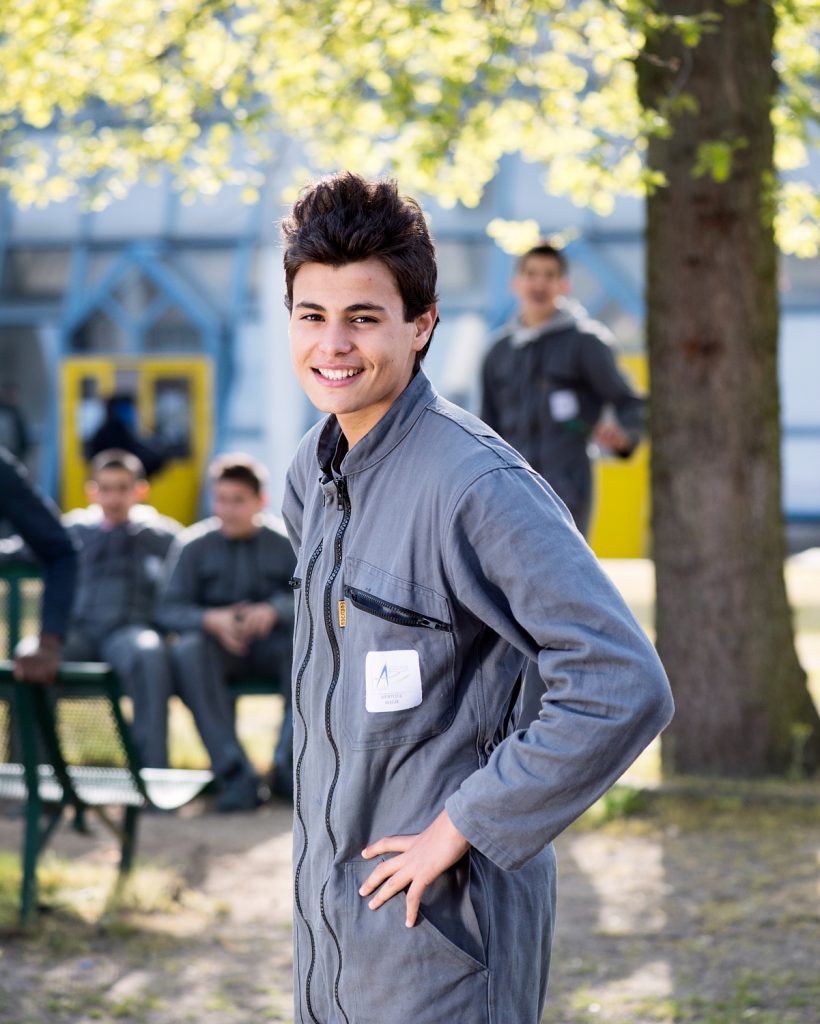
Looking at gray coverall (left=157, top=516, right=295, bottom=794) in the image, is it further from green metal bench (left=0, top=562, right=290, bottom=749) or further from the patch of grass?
the patch of grass

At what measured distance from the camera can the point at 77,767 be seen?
6.18 metres

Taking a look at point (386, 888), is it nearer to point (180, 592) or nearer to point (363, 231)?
point (363, 231)

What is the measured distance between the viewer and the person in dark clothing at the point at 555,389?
22.9ft

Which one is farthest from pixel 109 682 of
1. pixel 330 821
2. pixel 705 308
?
pixel 330 821

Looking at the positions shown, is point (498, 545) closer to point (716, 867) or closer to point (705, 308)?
point (716, 867)

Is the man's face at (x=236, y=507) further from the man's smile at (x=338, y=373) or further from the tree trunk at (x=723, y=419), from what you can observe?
the man's smile at (x=338, y=373)

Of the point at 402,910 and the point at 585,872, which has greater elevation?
the point at 402,910

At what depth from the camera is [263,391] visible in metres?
23.5

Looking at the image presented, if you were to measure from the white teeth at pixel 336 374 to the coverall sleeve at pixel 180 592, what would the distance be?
19.1 feet

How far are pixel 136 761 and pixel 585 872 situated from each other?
171 centimetres

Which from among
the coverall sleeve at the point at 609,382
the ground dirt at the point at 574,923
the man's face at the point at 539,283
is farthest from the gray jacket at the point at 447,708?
the coverall sleeve at the point at 609,382

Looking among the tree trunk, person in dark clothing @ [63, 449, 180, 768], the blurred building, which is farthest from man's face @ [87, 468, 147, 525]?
the blurred building

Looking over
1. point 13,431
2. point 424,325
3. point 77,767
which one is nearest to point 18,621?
point 77,767

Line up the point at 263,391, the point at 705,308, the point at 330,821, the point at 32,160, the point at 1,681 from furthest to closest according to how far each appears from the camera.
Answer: the point at 263,391 < the point at 32,160 < the point at 705,308 < the point at 1,681 < the point at 330,821
